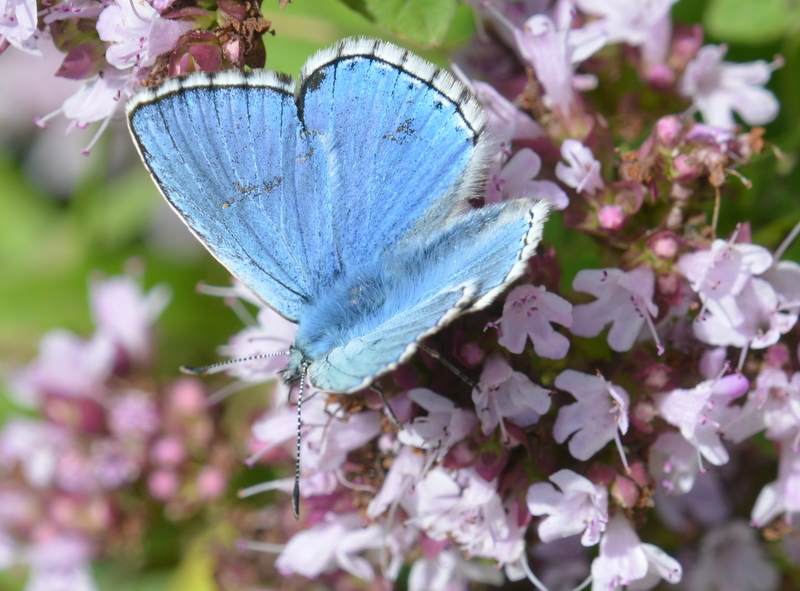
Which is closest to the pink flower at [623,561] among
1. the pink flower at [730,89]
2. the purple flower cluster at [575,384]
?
the purple flower cluster at [575,384]

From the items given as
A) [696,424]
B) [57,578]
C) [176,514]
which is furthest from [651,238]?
[57,578]

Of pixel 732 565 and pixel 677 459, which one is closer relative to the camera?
pixel 677 459

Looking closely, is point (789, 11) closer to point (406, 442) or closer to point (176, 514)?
point (406, 442)

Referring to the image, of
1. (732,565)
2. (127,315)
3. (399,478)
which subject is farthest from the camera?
(127,315)

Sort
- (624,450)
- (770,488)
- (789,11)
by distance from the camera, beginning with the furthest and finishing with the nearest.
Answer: (789,11)
(770,488)
(624,450)

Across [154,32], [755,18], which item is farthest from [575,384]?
[755,18]

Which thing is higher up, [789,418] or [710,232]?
[710,232]

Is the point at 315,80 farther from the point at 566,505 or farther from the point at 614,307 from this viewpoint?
the point at 566,505
